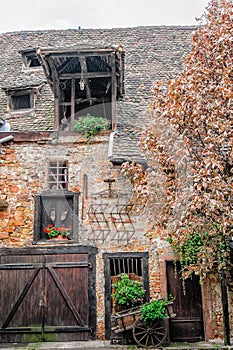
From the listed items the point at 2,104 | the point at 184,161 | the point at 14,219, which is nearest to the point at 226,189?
the point at 184,161

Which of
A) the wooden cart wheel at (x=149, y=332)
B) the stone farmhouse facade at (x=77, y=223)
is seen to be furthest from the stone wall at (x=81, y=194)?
the wooden cart wheel at (x=149, y=332)

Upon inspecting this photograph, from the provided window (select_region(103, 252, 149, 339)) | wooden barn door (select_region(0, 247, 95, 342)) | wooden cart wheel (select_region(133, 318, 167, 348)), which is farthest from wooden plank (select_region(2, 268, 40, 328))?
wooden cart wheel (select_region(133, 318, 167, 348))

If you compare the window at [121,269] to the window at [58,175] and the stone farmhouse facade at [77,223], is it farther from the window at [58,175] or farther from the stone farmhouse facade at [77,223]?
the window at [58,175]

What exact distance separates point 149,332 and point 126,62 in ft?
27.2

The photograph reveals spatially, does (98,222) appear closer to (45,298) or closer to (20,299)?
(45,298)

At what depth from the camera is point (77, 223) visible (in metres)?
9.02

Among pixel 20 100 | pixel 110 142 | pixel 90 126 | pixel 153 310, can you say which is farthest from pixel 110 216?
pixel 20 100

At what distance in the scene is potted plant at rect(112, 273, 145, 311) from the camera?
8.17 metres

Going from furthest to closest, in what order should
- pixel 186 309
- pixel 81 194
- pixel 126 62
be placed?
pixel 126 62 < pixel 81 194 < pixel 186 309

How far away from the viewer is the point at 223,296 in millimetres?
7609

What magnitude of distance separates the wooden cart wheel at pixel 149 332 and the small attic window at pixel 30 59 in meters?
8.25

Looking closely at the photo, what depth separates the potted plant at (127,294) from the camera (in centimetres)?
817

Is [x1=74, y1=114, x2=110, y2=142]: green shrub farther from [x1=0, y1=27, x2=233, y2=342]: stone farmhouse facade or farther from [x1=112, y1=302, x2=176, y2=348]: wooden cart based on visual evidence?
[x1=112, y1=302, x2=176, y2=348]: wooden cart

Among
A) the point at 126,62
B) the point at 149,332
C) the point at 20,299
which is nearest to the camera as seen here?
the point at 149,332
